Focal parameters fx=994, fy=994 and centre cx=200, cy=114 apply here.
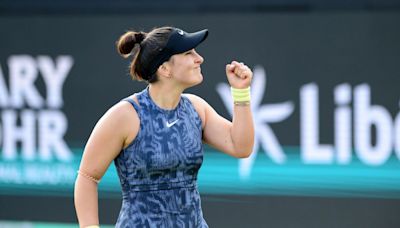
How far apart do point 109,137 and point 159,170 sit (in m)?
0.23

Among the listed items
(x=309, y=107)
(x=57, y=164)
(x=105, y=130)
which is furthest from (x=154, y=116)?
(x=57, y=164)

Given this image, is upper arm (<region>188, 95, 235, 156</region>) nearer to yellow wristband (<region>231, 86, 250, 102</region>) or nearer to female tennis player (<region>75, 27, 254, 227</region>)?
female tennis player (<region>75, 27, 254, 227</region>)

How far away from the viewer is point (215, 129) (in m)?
3.97

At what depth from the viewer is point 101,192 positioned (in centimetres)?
659

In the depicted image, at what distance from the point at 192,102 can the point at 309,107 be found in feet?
7.60

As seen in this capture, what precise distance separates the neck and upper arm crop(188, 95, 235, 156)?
14 cm

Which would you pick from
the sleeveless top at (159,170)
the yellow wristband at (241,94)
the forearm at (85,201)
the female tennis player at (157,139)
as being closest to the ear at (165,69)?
the female tennis player at (157,139)

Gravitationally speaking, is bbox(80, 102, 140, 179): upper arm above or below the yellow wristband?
below

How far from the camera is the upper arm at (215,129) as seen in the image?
3955 mm

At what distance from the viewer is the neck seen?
12.7 ft

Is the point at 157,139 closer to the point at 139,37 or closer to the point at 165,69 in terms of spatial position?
the point at 165,69

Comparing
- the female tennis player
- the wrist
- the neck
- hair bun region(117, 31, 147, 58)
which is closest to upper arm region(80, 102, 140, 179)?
the female tennis player

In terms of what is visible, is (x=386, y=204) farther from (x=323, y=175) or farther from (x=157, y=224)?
(x=157, y=224)

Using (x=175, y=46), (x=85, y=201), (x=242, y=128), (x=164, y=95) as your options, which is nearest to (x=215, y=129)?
(x=242, y=128)
